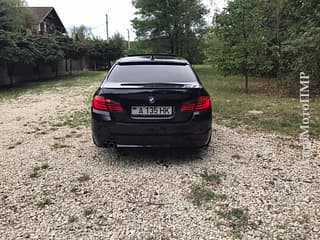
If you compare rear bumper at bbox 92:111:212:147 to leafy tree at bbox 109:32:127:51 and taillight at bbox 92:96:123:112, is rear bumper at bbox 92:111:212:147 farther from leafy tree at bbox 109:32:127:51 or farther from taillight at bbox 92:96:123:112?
leafy tree at bbox 109:32:127:51

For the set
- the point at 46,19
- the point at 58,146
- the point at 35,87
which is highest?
the point at 46,19

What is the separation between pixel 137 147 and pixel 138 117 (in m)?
0.37

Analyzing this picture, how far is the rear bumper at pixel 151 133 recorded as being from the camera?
392 cm

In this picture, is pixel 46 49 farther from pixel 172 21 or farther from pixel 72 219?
pixel 72 219

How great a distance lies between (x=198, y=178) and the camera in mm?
3695

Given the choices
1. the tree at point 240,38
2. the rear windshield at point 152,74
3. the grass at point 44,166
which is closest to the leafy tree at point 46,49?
the tree at point 240,38

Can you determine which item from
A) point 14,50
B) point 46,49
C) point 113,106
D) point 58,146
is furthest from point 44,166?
point 46,49

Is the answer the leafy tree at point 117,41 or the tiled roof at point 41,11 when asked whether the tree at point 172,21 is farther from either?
the tiled roof at point 41,11

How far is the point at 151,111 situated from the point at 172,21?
24.0 meters

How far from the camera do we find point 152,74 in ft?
14.4

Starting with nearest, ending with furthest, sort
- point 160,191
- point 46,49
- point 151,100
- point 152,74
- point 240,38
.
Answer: point 160,191 < point 151,100 < point 152,74 < point 240,38 < point 46,49

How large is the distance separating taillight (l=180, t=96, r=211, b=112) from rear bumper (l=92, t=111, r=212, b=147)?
88 mm

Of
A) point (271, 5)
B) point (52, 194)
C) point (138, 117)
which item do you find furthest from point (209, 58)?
point (52, 194)

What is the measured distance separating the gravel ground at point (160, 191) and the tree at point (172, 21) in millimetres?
22915
